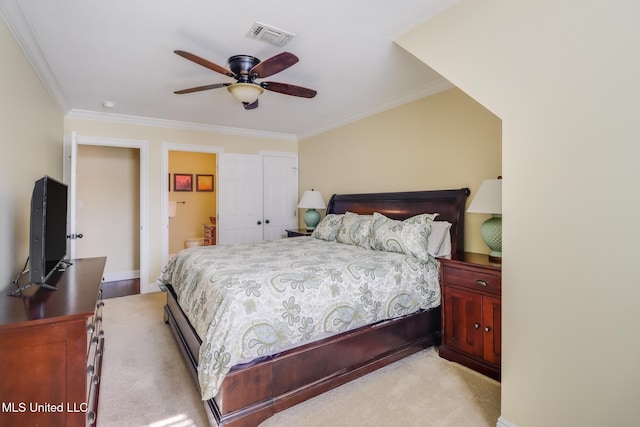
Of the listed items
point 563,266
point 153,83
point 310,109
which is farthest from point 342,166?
point 563,266

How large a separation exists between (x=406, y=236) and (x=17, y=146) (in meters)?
3.05

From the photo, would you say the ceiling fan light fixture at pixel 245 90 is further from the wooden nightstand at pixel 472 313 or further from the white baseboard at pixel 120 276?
the white baseboard at pixel 120 276

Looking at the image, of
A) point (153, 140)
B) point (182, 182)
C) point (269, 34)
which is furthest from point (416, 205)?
point (182, 182)

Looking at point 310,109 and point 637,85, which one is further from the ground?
point 310,109

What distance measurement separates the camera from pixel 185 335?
2492mm

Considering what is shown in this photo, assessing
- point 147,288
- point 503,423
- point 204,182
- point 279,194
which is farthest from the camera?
point 204,182

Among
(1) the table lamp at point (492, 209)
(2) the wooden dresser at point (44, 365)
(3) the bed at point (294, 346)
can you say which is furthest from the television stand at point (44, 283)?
(1) the table lamp at point (492, 209)

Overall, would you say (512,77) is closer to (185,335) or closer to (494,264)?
(494,264)

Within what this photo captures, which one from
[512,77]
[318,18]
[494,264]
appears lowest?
[494,264]

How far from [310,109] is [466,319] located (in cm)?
309

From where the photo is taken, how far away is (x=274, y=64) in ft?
6.93

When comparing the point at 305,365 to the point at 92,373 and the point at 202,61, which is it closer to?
the point at 92,373

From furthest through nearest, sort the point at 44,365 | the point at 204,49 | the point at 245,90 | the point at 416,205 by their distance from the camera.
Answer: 1. the point at 416,205
2. the point at 204,49
3. the point at 245,90
4. the point at 44,365

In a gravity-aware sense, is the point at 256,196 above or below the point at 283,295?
above
